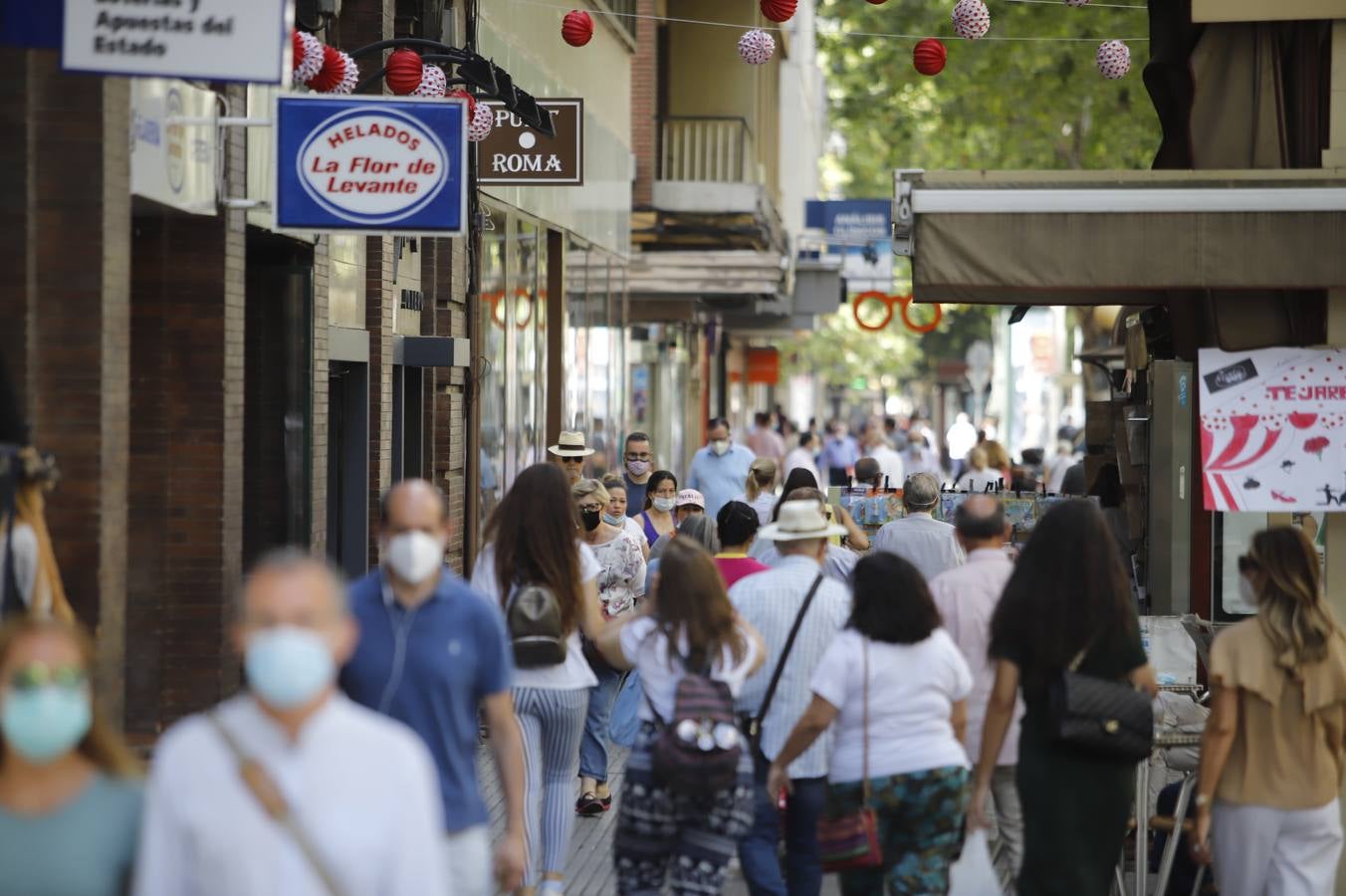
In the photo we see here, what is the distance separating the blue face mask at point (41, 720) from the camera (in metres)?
4.09

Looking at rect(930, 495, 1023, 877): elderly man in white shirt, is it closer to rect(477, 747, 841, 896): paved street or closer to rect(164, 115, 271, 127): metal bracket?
rect(477, 747, 841, 896): paved street

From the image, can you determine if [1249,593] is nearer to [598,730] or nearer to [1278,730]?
[1278,730]

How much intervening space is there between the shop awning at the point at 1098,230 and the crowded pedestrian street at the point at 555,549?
0.02m

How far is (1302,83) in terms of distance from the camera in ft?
33.2

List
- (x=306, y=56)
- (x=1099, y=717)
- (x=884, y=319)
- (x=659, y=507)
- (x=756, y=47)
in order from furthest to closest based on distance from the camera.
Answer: (x=884, y=319) → (x=756, y=47) → (x=659, y=507) → (x=306, y=56) → (x=1099, y=717)

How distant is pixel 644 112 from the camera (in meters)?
27.7

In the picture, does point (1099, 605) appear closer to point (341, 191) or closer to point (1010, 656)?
point (1010, 656)

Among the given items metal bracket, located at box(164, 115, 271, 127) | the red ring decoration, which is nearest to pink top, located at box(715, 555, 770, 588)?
metal bracket, located at box(164, 115, 271, 127)

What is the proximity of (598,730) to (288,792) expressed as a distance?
6.51 metres

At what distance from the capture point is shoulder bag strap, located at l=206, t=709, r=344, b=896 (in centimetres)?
406

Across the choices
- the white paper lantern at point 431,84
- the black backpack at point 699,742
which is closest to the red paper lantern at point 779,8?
the white paper lantern at point 431,84

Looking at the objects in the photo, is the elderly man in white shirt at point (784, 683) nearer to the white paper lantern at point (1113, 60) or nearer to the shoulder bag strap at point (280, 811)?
the shoulder bag strap at point (280, 811)

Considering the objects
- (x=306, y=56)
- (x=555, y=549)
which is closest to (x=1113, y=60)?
(x=306, y=56)

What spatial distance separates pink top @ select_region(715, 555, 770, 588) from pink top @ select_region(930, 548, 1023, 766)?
90 cm
